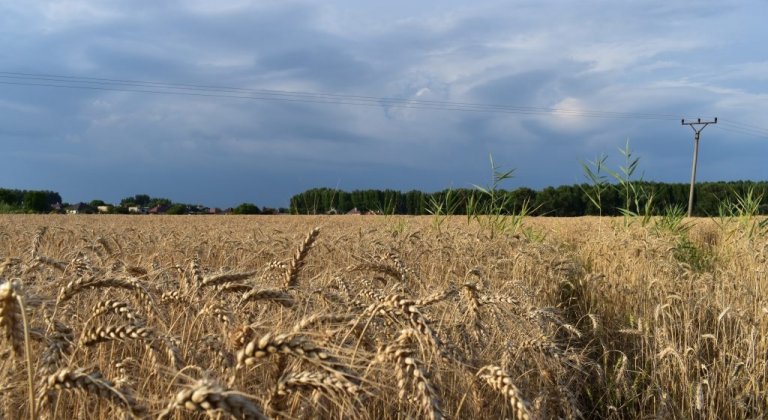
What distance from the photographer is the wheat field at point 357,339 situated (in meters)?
1.63

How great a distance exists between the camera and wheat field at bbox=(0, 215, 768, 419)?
1.63 m

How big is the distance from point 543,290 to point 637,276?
1.12 m

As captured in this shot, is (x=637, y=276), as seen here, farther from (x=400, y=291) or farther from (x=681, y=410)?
(x=400, y=291)

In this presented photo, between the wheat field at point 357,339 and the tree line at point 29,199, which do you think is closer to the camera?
the wheat field at point 357,339

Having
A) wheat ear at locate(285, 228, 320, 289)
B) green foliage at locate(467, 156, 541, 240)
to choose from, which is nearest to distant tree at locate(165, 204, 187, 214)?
green foliage at locate(467, 156, 541, 240)

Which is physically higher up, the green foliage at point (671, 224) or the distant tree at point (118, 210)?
the green foliage at point (671, 224)

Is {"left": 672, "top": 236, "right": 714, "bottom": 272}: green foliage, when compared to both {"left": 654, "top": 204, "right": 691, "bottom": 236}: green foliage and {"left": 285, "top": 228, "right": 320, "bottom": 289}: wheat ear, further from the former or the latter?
{"left": 285, "top": 228, "right": 320, "bottom": 289}: wheat ear

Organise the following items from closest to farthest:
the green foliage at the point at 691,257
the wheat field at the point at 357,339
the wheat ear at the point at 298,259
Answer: the wheat field at the point at 357,339
the wheat ear at the point at 298,259
the green foliage at the point at 691,257

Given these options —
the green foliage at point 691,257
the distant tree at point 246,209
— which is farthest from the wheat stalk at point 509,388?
the distant tree at point 246,209

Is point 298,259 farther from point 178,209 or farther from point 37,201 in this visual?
point 37,201

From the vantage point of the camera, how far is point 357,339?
2.18 metres

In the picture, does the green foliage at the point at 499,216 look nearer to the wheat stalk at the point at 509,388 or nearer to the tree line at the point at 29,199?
the wheat stalk at the point at 509,388

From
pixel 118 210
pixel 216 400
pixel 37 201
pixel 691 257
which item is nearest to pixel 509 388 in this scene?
pixel 216 400

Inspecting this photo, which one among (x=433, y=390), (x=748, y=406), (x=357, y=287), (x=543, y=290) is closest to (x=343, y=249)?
(x=543, y=290)
